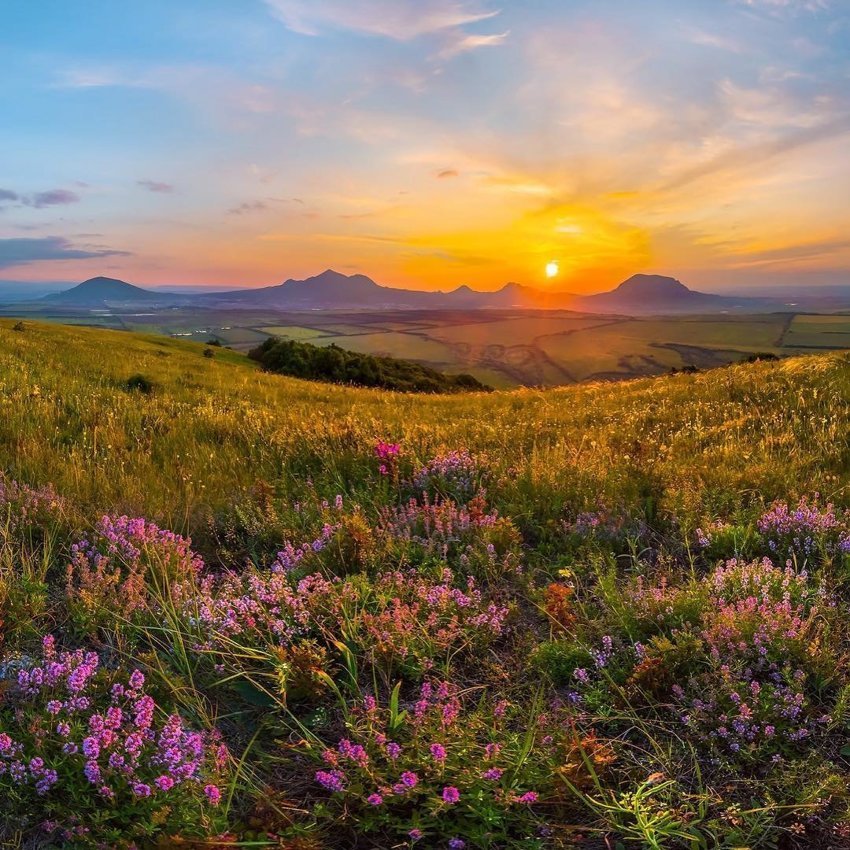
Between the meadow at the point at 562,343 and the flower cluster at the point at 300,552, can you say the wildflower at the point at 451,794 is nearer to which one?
the flower cluster at the point at 300,552

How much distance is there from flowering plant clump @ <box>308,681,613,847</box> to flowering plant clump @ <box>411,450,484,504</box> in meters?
2.71

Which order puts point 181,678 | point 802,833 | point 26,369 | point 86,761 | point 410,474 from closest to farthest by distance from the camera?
point 802,833
point 86,761
point 181,678
point 410,474
point 26,369

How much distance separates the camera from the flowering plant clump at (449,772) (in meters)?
2.26

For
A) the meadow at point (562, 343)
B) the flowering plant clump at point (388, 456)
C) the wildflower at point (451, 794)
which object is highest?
the meadow at point (562, 343)

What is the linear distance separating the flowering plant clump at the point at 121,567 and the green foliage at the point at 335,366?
4961 centimetres

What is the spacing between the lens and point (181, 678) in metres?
2.98

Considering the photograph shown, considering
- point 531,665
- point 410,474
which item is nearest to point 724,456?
point 410,474

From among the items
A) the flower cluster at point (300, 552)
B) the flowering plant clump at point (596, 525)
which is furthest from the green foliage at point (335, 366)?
the flower cluster at point (300, 552)

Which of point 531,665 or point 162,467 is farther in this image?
point 162,467

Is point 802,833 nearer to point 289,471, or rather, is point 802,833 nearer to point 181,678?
point 181,678

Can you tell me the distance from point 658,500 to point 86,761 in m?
4.48

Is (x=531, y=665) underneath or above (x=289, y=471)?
underneath

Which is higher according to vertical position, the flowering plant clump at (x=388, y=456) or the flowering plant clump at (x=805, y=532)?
the flowering plant clump at (x=388, y=456)

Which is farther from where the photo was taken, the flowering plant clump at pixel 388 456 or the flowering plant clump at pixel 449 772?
the flowering plant clump at pixel 388 456
